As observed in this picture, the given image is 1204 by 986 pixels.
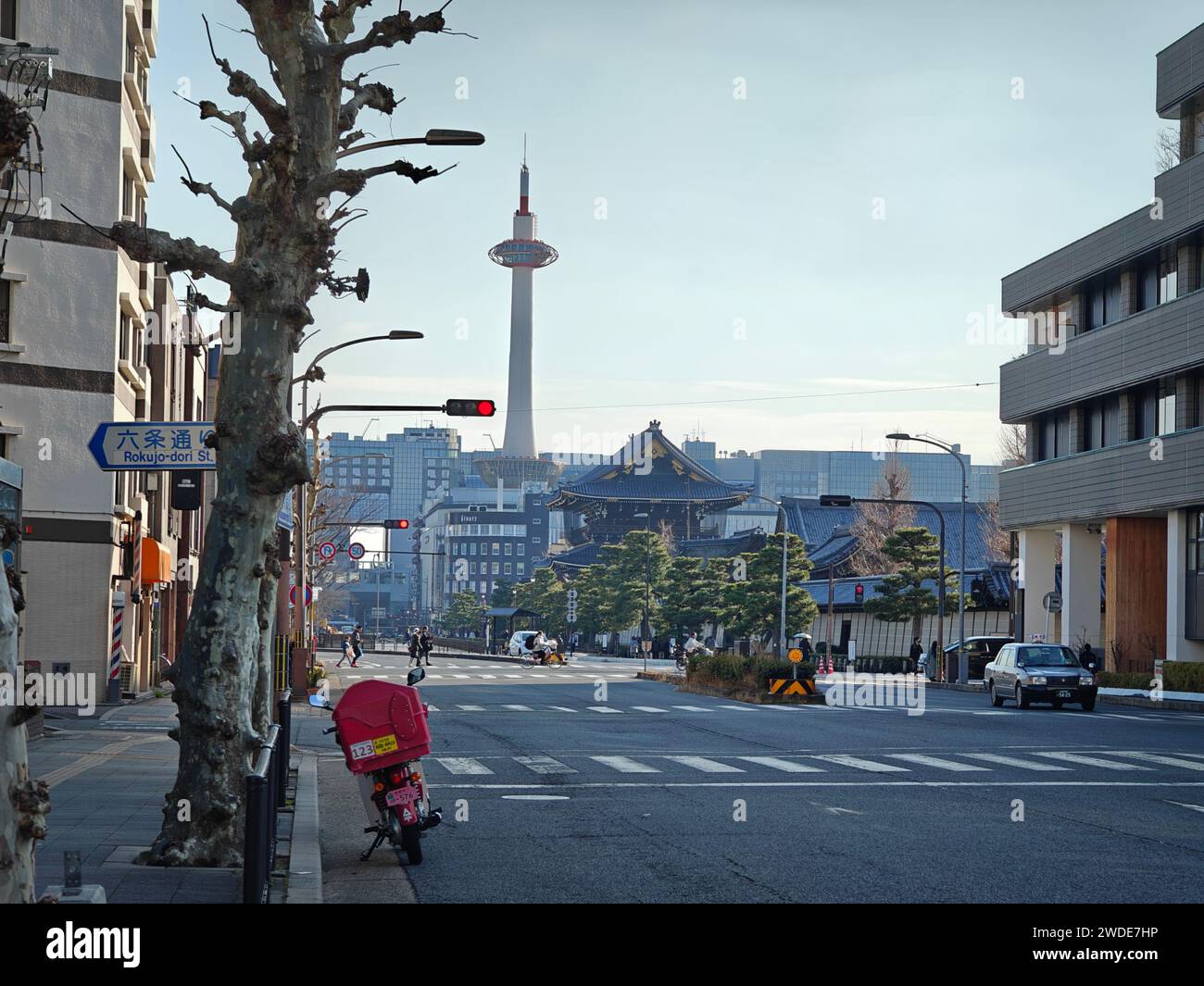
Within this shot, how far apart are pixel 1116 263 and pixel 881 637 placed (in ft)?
103

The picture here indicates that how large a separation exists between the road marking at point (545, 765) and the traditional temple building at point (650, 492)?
11095 centimetres

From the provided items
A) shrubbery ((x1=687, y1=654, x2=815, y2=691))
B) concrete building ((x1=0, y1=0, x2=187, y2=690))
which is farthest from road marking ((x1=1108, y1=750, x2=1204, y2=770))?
concrete building ((x1=0, y1=0, x2=187, y2=690))

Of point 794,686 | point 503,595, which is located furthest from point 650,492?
point 794,686

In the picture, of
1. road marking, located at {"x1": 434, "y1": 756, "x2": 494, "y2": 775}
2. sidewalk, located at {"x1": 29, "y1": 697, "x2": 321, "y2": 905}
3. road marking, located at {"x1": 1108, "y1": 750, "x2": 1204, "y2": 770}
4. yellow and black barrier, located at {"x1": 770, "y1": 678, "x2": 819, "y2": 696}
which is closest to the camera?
sidewalk, located at {"x1": 29, "y1": 697, "x2": 321, "y2": 905}

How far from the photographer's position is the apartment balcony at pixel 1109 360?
48.2 metres

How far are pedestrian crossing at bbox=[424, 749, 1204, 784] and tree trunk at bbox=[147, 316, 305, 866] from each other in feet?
24.5

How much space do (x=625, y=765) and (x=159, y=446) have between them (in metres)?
7.62

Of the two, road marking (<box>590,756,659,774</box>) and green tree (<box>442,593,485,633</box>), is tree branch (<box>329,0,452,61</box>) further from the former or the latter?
green tree (<box>442,593,485,633</box>)

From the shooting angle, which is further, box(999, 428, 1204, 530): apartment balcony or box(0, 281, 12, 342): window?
box(999, 428, 1204, 530): apartment balcony

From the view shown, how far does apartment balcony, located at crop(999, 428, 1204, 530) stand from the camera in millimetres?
48312

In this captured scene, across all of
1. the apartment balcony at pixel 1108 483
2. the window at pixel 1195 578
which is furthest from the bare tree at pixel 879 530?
the window at pixel 1195 578

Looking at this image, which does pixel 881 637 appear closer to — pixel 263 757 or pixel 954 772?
pixel 954 772

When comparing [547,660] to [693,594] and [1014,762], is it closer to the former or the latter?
[693,594]
